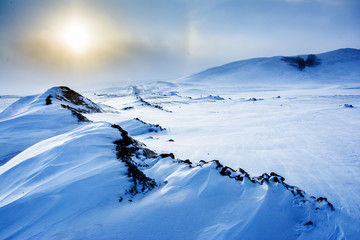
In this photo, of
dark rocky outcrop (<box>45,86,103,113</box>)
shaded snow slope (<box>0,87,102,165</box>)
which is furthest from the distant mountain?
shaded snow slope (<box>0,87,102,165</box>)

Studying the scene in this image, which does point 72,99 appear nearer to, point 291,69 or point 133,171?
point 133,171

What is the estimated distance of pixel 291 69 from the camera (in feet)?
181

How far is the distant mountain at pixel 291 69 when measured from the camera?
49656 mm

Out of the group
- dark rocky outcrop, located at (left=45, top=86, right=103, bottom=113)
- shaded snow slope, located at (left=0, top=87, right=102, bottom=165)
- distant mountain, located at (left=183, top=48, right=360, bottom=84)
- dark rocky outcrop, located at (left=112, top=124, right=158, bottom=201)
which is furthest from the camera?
distant mountain, located at (left=183, top=48, right=360, bottom=84)

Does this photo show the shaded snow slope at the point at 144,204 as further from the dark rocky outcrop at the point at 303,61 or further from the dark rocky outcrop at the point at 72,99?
the dark rocky outcrop at the point at 303,61

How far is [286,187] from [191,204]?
4.17 ft

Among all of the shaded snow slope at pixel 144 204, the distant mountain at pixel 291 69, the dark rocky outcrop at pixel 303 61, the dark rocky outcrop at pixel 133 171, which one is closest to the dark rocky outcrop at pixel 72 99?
the dark rocky outcrop at pixel 133 171

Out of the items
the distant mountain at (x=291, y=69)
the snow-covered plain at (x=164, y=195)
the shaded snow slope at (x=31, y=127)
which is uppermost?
the distant mountain at (x=291, y=69)

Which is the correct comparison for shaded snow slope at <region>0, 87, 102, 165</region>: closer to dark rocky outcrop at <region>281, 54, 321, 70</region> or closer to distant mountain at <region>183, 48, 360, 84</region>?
distant mountain at <region>183, 48, 360, 84</region>

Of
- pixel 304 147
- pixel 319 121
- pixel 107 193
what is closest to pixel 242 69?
pixel 319 121

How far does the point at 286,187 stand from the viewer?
7.76 feet

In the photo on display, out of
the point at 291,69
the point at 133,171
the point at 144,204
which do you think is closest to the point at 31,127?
the point at 133,171

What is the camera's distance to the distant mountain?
49.7 metres

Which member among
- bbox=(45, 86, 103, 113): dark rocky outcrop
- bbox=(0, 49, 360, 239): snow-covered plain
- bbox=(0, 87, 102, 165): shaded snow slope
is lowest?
bbox=(0, 49, 360, 239): snow-covered plain
